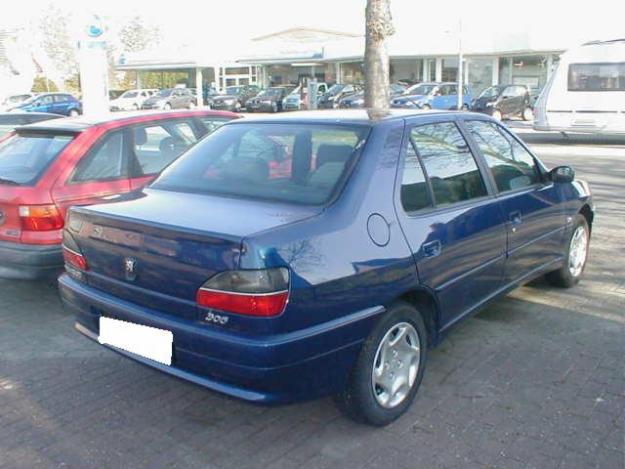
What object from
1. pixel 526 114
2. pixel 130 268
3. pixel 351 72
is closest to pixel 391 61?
pixel 351 72

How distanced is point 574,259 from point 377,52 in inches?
250

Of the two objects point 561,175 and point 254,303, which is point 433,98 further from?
point 254,303

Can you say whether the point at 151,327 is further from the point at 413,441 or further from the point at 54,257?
the point at 54,257

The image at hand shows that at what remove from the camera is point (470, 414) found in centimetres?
340

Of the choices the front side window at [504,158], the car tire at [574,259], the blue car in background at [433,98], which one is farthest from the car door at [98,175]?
the blue car in background at [433,98]

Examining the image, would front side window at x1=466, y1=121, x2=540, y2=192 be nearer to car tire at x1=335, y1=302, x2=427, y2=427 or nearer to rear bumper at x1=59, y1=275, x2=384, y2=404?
car tire at x1=335, y1=302, x2=427, y2=427

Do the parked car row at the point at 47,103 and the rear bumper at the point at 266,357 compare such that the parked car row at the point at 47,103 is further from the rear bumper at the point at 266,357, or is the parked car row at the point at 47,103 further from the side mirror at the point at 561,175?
the rear bumper at the point at 266,357

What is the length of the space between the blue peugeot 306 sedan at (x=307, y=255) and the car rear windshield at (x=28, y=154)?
167cm

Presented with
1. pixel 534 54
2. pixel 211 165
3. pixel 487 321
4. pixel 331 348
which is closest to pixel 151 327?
pixel 331 348

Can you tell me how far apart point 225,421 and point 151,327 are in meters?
0.73

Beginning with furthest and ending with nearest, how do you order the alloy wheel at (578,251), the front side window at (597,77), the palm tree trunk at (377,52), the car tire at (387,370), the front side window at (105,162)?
the front side window at (597,77) → the palm tree trunk at (377,52) → the alloy wheel at (578,251) → the front side window at (105,162) → the car tire at (387,370)

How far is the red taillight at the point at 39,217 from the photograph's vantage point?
15.9 feet

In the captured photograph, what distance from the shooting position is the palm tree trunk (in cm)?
1050

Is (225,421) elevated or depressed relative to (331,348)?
depressed
